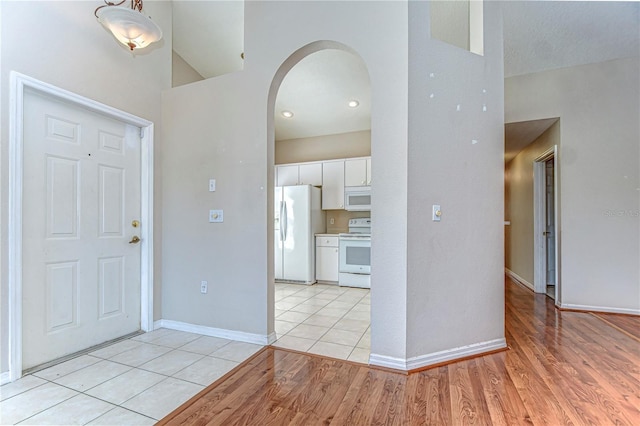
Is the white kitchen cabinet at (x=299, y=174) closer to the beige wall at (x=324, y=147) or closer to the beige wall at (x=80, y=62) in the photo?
the beige wall at (x=324, y=147)

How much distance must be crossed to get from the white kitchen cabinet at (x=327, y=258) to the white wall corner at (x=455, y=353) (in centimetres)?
282

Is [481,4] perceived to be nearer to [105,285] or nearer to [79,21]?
[79,21]

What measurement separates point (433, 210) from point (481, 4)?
1.80m

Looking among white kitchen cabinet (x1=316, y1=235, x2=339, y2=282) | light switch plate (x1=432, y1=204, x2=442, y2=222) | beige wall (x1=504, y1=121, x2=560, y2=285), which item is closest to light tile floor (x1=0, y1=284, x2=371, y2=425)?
light switch plate (x1=432, y1=204, x2=442, y2=222)

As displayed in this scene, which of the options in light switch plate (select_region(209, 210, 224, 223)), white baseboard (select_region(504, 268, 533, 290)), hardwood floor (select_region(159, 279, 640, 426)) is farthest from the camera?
white baseboard (select_region(504, 268, 533, 290))

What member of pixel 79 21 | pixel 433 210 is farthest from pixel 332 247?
pixel 79 21

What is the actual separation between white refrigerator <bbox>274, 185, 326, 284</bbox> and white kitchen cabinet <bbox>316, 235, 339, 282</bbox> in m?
0.09

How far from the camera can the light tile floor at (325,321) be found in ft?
8.15

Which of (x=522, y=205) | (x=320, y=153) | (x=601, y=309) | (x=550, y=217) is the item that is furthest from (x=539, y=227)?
(x=320, y=153)

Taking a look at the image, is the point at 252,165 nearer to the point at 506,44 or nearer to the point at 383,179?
the point at 383,179

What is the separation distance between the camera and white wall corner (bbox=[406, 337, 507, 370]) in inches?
83.3

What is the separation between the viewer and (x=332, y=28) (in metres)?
2.35

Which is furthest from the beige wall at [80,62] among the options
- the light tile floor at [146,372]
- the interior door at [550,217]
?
the interior door at [550,217]

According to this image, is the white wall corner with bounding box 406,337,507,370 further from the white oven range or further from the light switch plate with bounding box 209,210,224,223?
the white oven range
